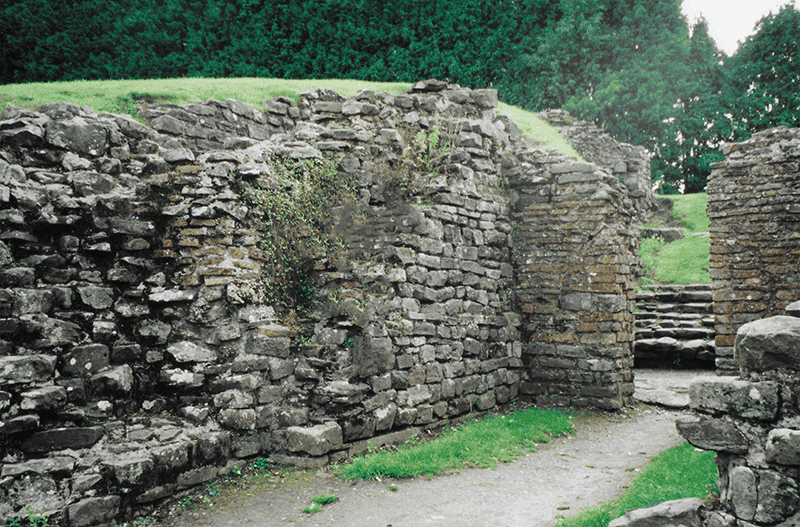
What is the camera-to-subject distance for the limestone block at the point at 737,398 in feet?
9.24

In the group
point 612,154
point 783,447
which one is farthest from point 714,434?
point 612,154

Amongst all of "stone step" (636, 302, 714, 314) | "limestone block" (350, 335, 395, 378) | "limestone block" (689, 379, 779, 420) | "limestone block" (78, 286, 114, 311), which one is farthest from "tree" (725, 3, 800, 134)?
"limestone block" (78, 286, 114, 311)

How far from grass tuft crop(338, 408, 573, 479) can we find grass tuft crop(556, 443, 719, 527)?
136 cm

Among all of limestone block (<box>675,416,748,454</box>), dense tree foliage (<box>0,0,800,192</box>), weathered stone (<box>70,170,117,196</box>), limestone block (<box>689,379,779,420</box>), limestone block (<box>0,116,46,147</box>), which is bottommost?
limestone block (<box>675,416,748,454</box>)

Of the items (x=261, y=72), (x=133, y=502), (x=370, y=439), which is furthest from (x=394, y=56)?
(x=133, y=502)

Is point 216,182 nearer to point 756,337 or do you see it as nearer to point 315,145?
point 315,145

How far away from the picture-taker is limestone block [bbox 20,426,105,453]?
3945mm

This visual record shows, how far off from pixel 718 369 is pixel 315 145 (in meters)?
6.75

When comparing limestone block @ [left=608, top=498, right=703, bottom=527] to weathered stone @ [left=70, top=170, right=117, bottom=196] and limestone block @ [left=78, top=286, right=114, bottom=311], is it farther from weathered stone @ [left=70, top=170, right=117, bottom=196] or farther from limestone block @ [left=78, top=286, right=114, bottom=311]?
weathered stone @ [left=70, top=170, right=117, bottom=196]

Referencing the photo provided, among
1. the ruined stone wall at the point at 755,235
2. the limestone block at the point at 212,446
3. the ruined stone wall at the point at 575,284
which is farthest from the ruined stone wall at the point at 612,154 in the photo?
the limestone block at the point at 212,446

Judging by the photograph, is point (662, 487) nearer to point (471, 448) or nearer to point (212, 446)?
point (471, 448)

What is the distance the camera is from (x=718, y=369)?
7742 mm

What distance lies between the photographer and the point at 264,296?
17.7 feet

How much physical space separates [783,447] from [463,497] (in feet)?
8.36
